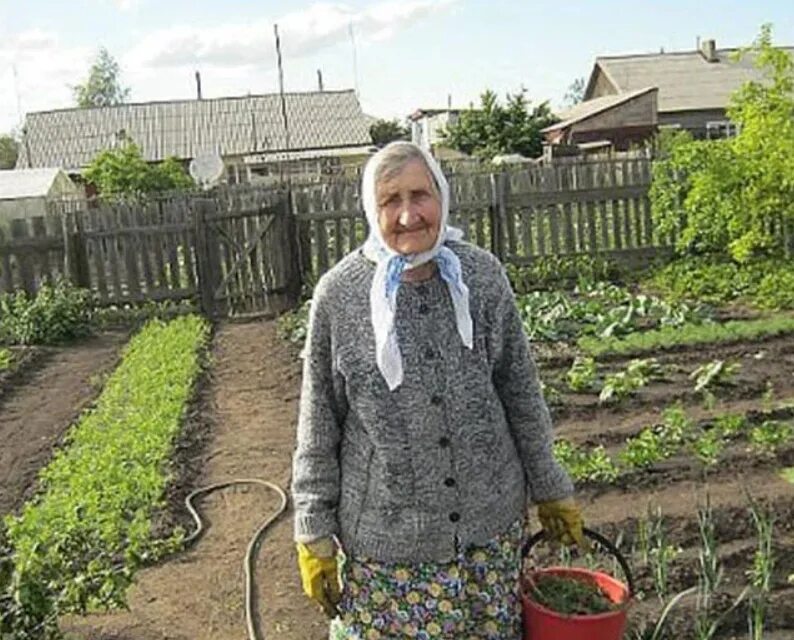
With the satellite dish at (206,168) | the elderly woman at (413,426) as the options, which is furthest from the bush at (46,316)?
the satellite dish at (206,168)

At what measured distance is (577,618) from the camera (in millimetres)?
2512

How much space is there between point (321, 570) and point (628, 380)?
15.5 feet

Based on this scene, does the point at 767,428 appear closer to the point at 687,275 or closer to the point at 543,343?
the point at 543,343

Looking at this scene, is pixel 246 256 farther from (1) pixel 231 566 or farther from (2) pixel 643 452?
(1) pixel 231 566

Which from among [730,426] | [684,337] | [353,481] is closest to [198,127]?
[684,337]

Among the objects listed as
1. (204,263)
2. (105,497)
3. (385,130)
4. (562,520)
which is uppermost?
(385,130)

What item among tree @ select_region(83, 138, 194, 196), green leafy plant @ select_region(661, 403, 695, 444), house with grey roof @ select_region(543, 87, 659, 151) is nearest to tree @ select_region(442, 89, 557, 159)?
house with grey roof @ select_region(543, 87, 659, 151)

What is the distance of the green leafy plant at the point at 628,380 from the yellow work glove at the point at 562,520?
4.11 meters

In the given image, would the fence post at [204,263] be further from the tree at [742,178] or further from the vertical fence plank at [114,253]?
the tree at [742,178]

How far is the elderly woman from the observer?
2523 mm

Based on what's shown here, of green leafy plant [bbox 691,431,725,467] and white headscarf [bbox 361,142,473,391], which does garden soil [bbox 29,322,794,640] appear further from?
white headscarf [bbox 361,142,473,391]

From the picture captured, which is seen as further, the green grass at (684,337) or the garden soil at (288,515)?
the green grass at (684,337)

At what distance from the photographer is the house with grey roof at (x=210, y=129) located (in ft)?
141

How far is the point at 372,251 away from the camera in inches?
102
